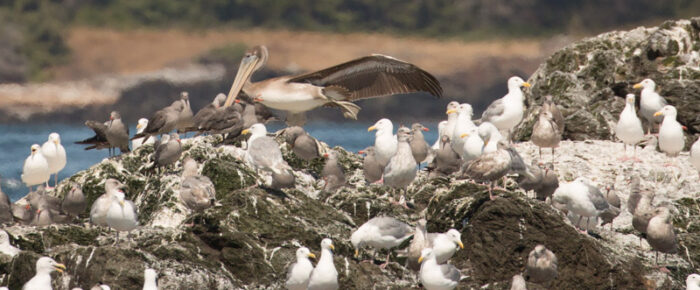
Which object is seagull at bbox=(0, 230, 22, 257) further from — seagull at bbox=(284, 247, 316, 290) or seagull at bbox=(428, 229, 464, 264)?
seagull at bbox=(428, 229, 464, 264)

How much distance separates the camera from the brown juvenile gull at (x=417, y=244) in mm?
12156

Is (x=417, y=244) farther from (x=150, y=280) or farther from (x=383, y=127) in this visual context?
(x=383, y=127)

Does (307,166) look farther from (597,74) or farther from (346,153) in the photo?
(597,74)

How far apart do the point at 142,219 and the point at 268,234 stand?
297cm

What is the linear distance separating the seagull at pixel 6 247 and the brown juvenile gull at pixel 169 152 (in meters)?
3.11

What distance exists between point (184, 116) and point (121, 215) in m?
6.26

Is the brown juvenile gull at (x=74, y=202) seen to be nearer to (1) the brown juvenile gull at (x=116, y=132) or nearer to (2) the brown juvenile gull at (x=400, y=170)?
(1) the brown juvenile gull at (x=116, y=132)

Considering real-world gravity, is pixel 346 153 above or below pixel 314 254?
above

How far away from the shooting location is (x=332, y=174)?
15633mm

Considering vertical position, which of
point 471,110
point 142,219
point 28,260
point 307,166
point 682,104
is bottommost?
point 28,260

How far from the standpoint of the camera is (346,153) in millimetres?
17562

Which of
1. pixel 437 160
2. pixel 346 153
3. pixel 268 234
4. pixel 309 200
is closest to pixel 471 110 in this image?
pixel 437 160

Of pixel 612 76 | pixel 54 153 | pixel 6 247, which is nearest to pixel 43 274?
pixel 6 247

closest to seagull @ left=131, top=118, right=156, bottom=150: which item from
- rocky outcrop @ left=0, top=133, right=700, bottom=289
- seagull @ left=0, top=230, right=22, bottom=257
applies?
rocky outcrop @ left=0, top=133, right=700, bottom=289
